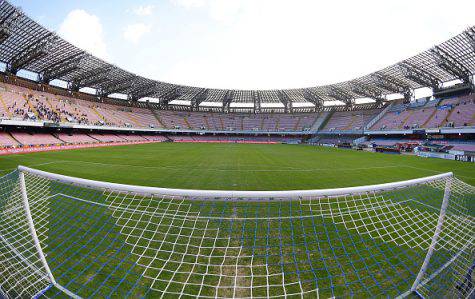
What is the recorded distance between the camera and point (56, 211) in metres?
→ 7.57

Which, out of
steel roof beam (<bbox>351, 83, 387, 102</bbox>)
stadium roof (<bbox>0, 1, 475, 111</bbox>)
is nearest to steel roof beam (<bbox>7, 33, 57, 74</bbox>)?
stadium roof (<bbox>0, 1, 475, 111</bbox>)

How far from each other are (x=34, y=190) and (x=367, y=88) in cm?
6299

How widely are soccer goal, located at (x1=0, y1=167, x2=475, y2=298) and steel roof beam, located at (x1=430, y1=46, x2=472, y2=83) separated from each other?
136ft

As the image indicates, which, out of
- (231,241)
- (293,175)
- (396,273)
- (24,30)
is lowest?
(293,175)

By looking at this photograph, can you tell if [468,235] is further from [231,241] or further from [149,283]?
[149,283]

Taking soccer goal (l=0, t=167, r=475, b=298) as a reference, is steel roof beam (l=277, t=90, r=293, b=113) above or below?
below

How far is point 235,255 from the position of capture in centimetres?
553

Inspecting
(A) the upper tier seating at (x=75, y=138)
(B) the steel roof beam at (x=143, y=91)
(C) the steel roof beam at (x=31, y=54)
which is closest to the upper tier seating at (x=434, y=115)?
(B) the steel roof beam at (x=143, y=91)

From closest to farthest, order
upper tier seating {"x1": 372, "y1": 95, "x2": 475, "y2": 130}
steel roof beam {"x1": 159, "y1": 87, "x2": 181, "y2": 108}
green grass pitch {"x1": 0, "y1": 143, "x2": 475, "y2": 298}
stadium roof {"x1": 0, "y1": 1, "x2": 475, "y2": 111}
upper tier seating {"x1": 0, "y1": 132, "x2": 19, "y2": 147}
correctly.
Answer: green grass pitch {"x1": 0, "y1": 143, "x2": 475, "y2": 298}
upper tier seating {"x1": 0, "y1": 132, "x2": 19, "y2": 147}
stadium roof {"x1": 0, "y1": 1, "x2": 475, "y2": 111}
upper tier seating {"x1": 372, "y1": 95, "x2": 475, "y2": 130}
steel roof beam {"x1": 159, "y1": 87, "x2": 181, "y2": 108}

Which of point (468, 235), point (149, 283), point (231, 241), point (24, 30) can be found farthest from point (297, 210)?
point (24, 30)

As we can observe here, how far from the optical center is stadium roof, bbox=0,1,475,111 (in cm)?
3284

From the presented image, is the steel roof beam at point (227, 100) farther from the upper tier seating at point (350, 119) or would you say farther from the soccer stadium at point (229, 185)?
the upper tier seating at point (350, 119)

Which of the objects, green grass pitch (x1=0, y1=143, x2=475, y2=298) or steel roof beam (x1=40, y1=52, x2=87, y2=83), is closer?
green grass pitch (x1=0, y1=143, x2=475, y2=298)

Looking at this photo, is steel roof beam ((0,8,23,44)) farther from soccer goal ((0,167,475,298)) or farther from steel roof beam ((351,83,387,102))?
steel roof beam ((351,83,387,102))
